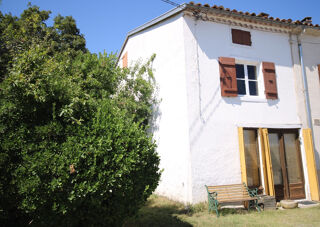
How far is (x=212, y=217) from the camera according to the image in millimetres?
5879

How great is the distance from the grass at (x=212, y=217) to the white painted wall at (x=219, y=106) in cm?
57

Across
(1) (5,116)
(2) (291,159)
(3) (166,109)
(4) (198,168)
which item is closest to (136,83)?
(3) (166,109)

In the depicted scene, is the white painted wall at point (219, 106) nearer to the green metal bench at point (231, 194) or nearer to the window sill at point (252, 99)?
the window sill at point (252, 99)

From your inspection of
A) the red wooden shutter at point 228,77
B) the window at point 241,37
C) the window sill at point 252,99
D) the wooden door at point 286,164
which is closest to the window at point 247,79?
the window sill at point 252,99

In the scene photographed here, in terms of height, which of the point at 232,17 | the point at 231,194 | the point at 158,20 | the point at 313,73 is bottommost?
the point at 231,194

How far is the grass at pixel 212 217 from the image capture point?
5.37m

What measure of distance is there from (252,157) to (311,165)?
6.95ft

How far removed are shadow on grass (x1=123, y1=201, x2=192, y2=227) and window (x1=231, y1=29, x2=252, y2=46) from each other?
5801 millimetres

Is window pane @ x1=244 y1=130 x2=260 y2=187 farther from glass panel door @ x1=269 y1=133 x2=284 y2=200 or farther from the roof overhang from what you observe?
the roof overhang

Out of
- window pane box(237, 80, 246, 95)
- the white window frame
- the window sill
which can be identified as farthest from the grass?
window pane box(237, 80, 246, 95)

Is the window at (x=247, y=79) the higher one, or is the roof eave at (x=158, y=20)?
the roof eave at (x=158, y=20)

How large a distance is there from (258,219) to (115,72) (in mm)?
6461

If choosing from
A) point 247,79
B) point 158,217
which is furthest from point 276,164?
point 158,217

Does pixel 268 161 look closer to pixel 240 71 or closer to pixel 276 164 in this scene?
pixel 276 164
